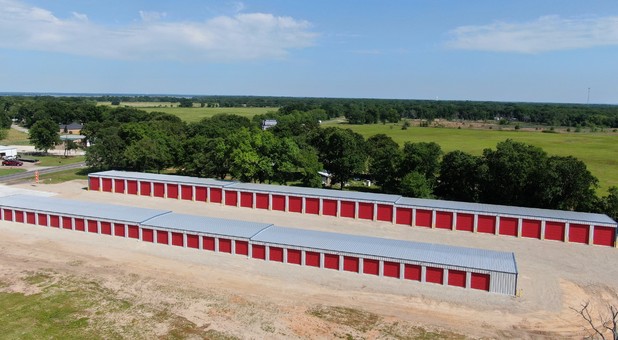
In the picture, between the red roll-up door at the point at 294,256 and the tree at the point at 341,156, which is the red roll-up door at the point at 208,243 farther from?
the tree at the point at 341,156

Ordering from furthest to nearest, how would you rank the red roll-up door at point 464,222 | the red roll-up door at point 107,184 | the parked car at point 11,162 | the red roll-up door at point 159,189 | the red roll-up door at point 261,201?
1. the parked car at point 11,162
2. the red roll-up door at point 107,184
3. the red roll-up door at point 159,189
4. the red roll-up door at point 261,201
5. the red roll-up door at point 464,222

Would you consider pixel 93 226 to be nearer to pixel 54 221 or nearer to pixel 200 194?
pixel 54 221

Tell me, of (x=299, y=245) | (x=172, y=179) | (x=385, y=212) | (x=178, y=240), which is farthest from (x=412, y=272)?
(x=172, y=179)

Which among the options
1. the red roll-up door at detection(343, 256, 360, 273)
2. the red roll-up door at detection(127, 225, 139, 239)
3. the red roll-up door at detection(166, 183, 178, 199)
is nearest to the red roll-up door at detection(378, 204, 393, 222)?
the red roll-up door at detection(343, 256, 360, 273)

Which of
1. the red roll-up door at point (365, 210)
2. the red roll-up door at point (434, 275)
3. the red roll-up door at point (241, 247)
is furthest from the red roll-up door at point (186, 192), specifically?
the red roll-up door at point (434, 275)

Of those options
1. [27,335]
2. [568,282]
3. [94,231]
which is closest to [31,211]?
[94,231]

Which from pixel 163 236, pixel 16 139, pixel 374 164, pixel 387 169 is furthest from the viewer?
pixel 16 139

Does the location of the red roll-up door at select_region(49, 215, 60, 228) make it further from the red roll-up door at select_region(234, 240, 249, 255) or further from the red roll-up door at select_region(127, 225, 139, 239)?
the red roll-up door at select_region(234, 240, 249, 255)
